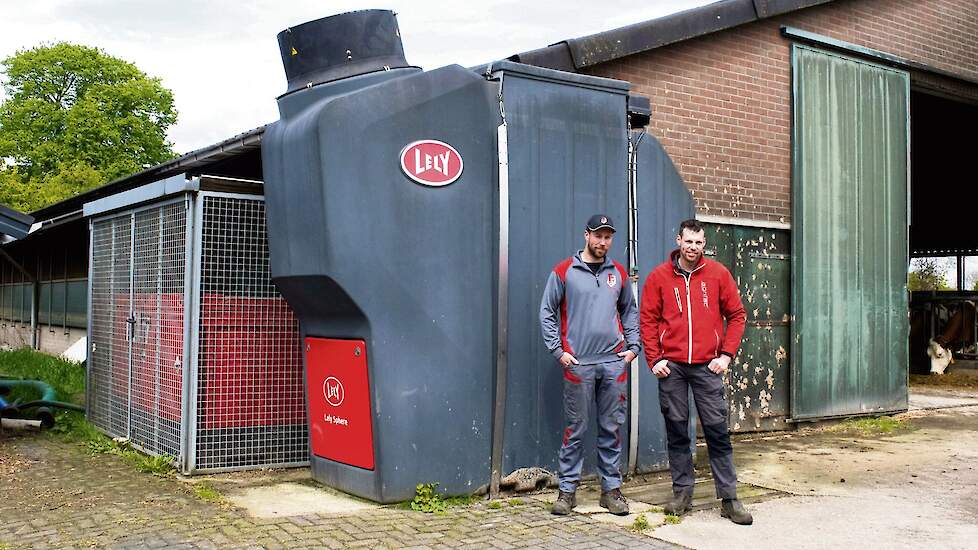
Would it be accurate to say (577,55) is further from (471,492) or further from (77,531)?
(77,531)

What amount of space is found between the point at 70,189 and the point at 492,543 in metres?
31.7

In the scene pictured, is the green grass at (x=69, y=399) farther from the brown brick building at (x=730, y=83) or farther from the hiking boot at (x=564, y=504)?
the brown brick building at (x=730, y=83)

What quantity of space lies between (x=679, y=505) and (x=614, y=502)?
39 cm

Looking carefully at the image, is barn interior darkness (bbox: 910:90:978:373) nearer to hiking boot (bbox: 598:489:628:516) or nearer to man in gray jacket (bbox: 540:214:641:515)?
man in gray jacket (bbox: 540:214:641:515)

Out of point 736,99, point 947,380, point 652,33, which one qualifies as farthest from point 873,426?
point 947,380

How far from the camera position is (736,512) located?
542 cm

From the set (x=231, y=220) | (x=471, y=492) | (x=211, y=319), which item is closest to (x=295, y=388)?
(x=211, y=319)

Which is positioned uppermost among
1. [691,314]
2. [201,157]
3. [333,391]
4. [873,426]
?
[201,157]

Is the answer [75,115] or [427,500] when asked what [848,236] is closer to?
[427,500]

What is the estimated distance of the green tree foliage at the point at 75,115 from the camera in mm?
36062

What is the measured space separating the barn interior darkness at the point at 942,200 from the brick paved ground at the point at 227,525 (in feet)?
28.8

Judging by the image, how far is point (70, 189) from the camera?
107 ft

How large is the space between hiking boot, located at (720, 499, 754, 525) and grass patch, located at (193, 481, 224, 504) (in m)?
3.06

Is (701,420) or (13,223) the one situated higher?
(13,223)
